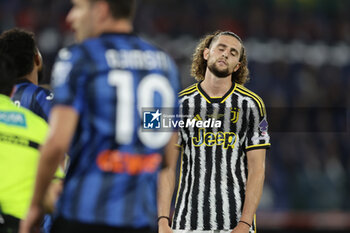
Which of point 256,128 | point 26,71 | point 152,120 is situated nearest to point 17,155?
point 152,120

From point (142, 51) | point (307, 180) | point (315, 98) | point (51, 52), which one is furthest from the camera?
point (315, 98)

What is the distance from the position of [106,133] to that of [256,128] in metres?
1.82

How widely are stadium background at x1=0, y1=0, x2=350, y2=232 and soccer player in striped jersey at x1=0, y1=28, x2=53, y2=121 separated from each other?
272 inches

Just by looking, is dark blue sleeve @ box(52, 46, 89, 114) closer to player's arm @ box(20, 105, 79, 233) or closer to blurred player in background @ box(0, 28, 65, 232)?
player's arm @ box(20, 105, 79, 233)

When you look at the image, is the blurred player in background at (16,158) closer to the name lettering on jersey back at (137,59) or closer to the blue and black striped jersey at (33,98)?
the blue and black striped jersey at (33,98)

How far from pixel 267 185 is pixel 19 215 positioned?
792 centimetres

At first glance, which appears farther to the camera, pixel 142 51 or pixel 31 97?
pixel 31 97

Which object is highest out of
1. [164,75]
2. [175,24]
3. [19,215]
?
[175,24]

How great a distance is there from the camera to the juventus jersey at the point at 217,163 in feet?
13.7

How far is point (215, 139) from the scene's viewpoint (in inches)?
166

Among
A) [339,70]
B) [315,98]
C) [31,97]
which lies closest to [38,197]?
[31,97]

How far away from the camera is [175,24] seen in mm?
15641

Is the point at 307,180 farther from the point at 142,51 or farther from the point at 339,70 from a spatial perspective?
the point at 142,51

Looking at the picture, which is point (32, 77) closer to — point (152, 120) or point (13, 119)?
point (13, 119)
